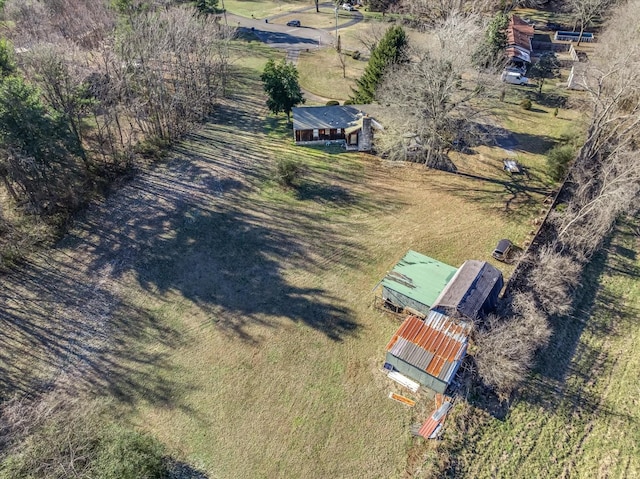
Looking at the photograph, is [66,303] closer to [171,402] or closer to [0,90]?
[171,402]

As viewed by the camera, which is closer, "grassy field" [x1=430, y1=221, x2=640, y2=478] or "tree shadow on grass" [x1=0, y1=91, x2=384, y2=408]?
"grassy field" [x1=430, y1=221, x2=640, y2=478]

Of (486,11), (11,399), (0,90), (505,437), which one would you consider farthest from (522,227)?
(486,11)

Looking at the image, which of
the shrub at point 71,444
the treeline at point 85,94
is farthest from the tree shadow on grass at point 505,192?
the shrub at point 71,444

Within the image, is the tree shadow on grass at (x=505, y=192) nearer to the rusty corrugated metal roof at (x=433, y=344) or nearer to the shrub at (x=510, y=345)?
the shrub at (x=510, y=345)

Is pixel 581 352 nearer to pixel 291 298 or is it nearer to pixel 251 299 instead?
pixel 291 298

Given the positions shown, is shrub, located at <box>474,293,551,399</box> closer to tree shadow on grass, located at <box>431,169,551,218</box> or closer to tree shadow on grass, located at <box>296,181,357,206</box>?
tree shadow on grass, located at <box>431,169,551,218</box>

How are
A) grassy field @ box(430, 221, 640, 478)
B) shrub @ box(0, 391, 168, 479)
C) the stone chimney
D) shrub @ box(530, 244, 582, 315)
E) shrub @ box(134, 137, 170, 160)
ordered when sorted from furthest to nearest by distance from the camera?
1. the stone chimney
2. shrub @ box(134, 137, 170, 160)
3. shrub @ box(530, 244, 582, 315)
4. grassy field @ box(430, 221, 640, 478)
5. shrub @ box(0, 391, 168, 479)

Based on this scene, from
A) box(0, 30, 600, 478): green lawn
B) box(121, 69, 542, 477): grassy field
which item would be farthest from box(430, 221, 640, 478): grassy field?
box(121, 69, 542, 477): grassy field
